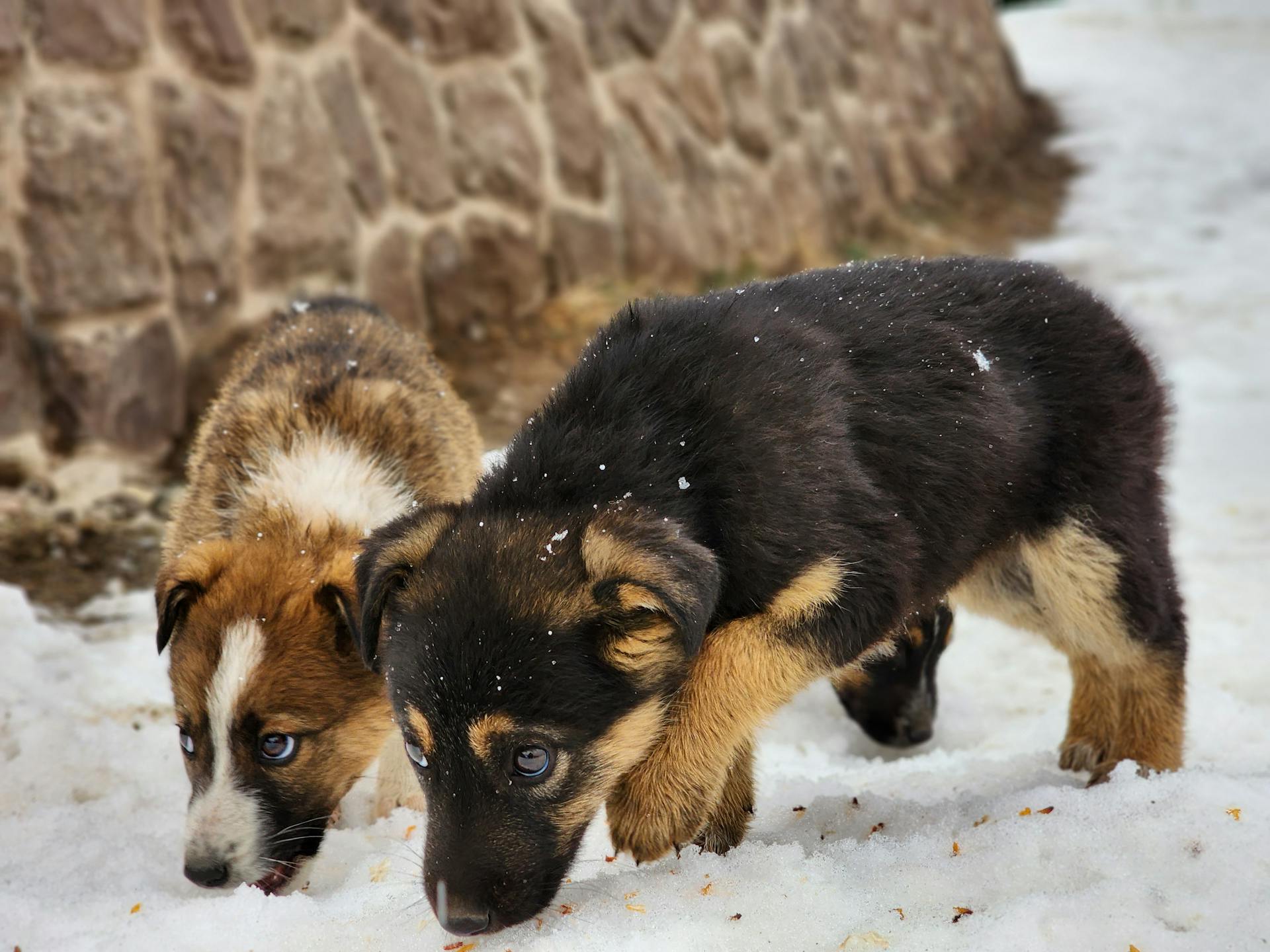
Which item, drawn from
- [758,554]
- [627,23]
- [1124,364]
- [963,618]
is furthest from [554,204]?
[758,554]

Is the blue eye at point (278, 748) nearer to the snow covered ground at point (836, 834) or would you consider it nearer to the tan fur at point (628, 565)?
the snow covered ground at point (836, 834)

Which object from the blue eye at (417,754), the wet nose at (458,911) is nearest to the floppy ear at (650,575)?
the blue eye at (417,754)

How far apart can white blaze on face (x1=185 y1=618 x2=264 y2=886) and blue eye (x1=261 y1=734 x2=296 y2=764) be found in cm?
9

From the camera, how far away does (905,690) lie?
478 centimetres

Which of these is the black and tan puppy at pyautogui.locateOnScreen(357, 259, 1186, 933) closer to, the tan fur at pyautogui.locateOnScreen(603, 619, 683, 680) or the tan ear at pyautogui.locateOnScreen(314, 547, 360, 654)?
the tan fur at pyautogui.locateOnScreen(603, 619, 683, 680)

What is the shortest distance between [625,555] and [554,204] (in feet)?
19.4

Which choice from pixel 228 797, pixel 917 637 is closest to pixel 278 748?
pixel 228 797

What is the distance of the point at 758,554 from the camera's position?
311 centimetres

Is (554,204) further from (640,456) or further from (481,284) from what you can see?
(640,456)

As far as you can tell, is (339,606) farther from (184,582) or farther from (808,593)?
(808,593)

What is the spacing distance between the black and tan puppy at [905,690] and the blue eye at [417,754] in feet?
6.45

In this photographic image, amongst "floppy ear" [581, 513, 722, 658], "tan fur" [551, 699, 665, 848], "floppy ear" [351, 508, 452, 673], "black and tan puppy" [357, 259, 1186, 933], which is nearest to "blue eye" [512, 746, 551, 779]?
"black and tan puppy" [357, 259, 1186, 933]

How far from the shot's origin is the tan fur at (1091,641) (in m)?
3.79

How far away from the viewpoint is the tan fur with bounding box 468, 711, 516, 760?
2.87m
